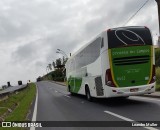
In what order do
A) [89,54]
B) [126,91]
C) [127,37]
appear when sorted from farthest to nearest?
1. [89,54]
2. [127,37]
3. [126,91]

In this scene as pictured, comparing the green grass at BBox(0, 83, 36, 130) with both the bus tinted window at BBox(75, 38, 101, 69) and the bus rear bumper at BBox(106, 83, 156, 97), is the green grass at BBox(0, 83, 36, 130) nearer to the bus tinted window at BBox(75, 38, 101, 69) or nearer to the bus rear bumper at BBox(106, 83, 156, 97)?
the bus rear bumper at BBox(106, 83, 156, 97)

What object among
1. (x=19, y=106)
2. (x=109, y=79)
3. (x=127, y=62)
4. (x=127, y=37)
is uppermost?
(x=127, y=37)

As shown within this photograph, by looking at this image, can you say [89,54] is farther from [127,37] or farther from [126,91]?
[126,91]

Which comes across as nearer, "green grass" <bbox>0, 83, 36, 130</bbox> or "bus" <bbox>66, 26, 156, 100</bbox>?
"green grass" <bbox>0, 83, 36, 130</bbox>

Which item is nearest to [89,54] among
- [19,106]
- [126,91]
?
[126,91]

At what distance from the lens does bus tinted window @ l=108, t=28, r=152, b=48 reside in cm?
1628

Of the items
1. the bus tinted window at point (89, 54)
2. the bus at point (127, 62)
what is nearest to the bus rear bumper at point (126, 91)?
the bus at point (127, 62)

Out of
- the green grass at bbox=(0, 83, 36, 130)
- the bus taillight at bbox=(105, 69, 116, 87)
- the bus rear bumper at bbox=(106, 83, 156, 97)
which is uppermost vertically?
the bus taillight at bbox=(105, 69, 116, 87)

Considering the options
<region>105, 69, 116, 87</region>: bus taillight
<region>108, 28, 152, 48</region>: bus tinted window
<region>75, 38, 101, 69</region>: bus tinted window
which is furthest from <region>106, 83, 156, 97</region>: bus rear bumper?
<region>75, 38, 101, 69</region>: bus tinted window

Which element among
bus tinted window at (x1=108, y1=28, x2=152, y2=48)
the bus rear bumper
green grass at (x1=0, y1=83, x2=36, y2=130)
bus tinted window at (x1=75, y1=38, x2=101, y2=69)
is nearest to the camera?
green grass at (x1=0, y1=83, x2=36, y2=130)

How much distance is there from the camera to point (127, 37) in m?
16.3

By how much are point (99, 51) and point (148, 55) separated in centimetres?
252

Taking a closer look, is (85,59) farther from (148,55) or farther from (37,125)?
(37,125)

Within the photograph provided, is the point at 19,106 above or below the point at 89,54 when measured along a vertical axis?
below
